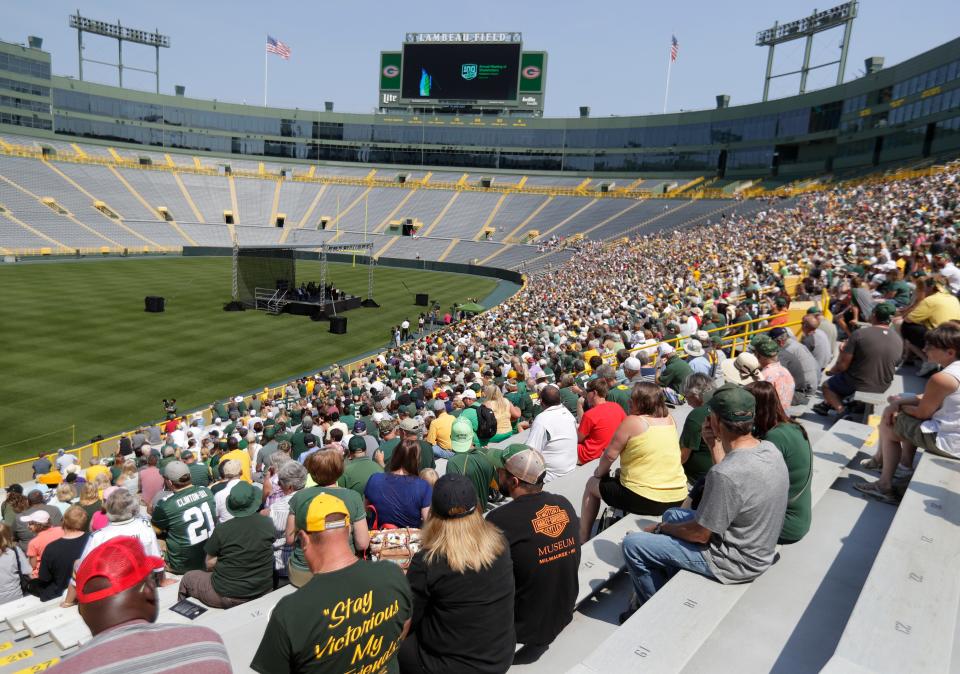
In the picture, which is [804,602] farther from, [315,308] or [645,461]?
[315,308]

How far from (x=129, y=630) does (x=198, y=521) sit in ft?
14.2

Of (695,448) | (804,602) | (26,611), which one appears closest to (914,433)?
(695,448)

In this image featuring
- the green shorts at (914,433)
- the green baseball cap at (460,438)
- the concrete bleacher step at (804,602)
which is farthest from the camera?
the green baseball cap at (460,438)

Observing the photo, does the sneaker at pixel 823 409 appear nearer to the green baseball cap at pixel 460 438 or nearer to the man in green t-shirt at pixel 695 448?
the man in green t-shirt at pixel 695 448

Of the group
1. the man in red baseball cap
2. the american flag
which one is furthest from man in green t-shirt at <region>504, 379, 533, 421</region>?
the american flag

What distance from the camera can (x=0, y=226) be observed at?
53.0m

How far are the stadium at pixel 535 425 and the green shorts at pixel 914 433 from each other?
3 centimetres

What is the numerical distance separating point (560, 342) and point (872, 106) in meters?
55.3

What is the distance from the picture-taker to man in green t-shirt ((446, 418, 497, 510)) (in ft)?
20.5

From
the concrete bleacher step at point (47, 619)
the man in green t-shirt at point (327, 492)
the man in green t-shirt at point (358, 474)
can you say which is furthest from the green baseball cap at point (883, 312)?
the concrete bleacher step at point (47, 619)

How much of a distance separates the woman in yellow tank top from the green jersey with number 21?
3844 mm

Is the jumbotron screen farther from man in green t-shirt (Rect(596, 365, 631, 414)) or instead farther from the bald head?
the bald head

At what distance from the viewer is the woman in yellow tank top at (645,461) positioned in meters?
5.12

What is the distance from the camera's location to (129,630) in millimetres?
2107
